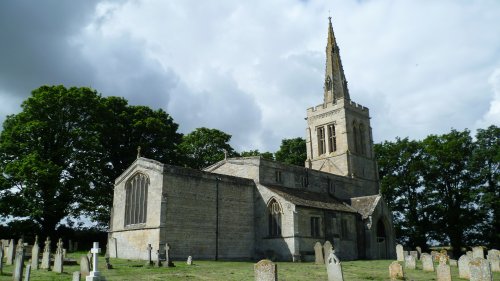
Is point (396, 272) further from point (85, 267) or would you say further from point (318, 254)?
point (85, 267)

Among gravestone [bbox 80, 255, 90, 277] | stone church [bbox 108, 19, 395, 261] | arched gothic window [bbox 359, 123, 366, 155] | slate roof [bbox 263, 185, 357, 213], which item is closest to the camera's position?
gravestone [bbox 80, 255, 90, 277]

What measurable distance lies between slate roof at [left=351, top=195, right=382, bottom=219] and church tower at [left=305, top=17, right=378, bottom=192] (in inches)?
210

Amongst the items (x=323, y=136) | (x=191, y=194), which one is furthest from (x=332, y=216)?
(x=323, y=136)

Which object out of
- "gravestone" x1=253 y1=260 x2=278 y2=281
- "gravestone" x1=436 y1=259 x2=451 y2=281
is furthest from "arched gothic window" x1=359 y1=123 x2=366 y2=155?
"gravestone" x1=253 y1=260 x2=278 y2=281

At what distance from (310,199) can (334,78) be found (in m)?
17.8

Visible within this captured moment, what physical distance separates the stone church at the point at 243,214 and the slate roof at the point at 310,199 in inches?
6.2

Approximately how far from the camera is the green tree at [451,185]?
43344 millimetres

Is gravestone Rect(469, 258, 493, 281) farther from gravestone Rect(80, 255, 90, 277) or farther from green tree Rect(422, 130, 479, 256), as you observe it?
green tree Rect(422, 130, 479, 256)

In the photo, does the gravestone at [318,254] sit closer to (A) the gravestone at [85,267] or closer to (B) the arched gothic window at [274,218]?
(B) the arched gothic window at [274,218]

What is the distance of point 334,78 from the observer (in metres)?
47.4

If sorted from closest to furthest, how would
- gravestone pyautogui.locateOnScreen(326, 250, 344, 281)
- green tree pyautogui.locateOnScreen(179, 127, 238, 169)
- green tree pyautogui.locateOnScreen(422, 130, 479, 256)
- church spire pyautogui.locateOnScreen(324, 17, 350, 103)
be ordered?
gravestone pyautogui.locateOnScreen(326, 250, 344, 281)
green tree pyautogui.locateOnScreen(422, 130, 479, 256)
church spire pyautogui.locateOnScreen(324, 17, 350, 103)
green tree pyautogui.locateOnScreen(179, 127, 238, 169)

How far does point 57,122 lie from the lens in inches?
1394

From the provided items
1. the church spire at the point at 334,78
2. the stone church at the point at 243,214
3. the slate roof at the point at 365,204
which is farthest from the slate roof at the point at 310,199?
the church spire at the point at 334,78

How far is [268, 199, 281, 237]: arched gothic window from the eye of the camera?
3153 cm
